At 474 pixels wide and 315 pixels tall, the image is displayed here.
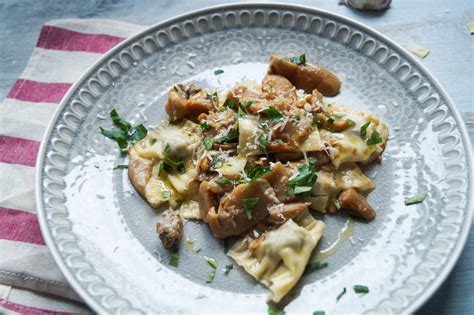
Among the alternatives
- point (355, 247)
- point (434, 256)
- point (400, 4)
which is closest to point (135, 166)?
point (355, 247)

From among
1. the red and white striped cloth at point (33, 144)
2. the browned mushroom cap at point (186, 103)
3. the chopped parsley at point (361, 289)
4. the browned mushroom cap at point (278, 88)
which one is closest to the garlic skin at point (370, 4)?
the browned mushroom cap at point (278, 88)

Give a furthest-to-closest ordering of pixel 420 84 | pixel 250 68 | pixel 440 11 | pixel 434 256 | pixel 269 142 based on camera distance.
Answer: pixel 440 11 < pixel 250 68 < pixel 420 84 < pixel 269 142 < pixel 434 256

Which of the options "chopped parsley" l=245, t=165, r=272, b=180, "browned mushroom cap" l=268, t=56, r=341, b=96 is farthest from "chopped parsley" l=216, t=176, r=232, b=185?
"browned mushroom cap" l=268, t=56, r=341, b=96

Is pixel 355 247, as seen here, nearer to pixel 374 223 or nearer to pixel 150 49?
pixel 374 223

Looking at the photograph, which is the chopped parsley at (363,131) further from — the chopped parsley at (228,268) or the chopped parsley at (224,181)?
the chopped parsley at (228,268)

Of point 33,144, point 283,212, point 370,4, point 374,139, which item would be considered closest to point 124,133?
point 33,144

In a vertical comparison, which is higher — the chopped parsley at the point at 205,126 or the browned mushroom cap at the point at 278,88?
the browned mushroom cap at the point at 278,88

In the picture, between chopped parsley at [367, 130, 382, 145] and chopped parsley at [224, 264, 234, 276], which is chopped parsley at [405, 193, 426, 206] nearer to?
chopped parsley at [367, 130, 382, 145]
